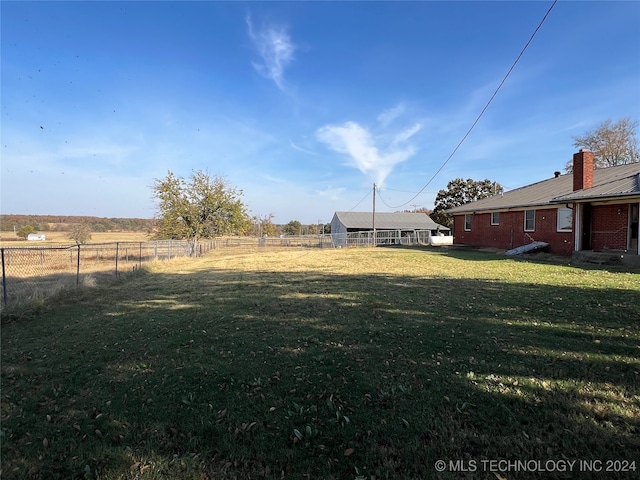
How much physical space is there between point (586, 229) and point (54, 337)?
65.5ft

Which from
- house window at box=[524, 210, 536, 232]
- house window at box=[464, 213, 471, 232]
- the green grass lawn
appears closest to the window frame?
house window at box=[524, 210, 536, 232]

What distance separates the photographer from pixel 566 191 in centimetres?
1827

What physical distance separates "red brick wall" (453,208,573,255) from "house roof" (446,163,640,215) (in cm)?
65

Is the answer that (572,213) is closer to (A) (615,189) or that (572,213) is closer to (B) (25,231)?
(A) (615,189)

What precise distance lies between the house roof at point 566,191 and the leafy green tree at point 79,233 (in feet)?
116

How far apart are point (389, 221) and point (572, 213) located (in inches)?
1363

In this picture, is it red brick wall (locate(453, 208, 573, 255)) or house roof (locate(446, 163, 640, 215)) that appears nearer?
house roof (locate(446, 163, 640, 215))

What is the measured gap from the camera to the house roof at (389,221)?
49503 mm

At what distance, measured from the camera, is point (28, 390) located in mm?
3654

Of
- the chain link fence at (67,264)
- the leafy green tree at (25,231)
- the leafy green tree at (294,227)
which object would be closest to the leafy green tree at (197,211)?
the chain link fence at (67,264)

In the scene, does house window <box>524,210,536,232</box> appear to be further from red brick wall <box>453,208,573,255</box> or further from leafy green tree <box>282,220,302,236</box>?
leafy green tree <box>282,220,302,236</box>

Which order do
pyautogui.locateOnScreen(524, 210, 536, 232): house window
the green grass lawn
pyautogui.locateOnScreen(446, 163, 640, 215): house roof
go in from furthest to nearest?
pyautogui.locateOnScreen(524, 210, 536, 232): house window → pyautogui.locateOnScreen(446, 163, 640, 215): house roof → the green grass lawn

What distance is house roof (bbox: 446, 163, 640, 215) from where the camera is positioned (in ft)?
47.0

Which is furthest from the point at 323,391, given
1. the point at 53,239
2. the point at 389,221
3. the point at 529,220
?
the point at 389,221
